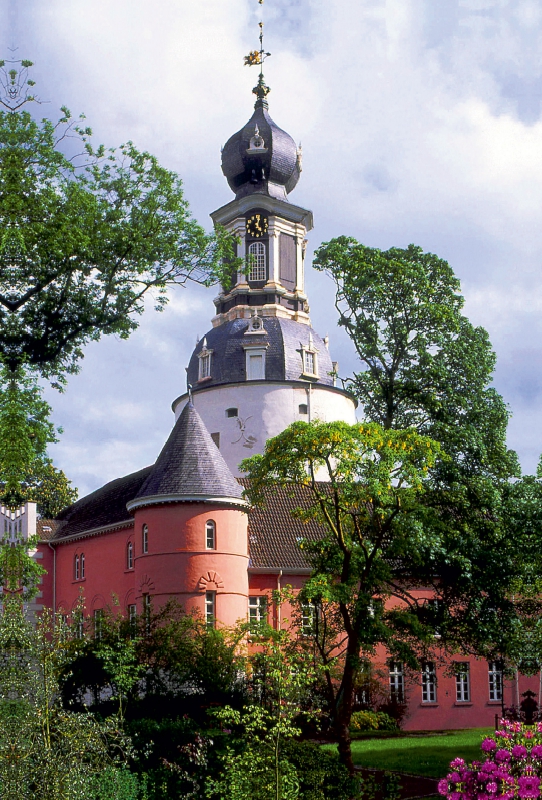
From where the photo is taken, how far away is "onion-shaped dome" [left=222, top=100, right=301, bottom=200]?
187ft

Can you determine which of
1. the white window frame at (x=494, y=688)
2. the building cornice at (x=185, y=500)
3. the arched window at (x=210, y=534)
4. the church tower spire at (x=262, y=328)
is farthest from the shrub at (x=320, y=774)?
the church tower spire at (x=262, y=328)

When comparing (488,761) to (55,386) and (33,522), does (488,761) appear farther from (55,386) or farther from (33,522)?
(33,522)

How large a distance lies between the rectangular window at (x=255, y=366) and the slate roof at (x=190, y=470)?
57.1 feet

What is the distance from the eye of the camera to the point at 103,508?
136 ft

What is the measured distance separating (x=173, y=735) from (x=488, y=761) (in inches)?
394

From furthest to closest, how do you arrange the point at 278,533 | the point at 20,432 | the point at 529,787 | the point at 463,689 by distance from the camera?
the point at 463,689, the point at 278,533, the point at 20,432, the point at 529,787

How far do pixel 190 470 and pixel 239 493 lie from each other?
179 cm

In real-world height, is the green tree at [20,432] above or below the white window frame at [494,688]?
above

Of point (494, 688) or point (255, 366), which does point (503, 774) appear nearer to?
point (494, 688)

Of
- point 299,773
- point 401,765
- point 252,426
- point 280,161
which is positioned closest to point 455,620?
point 401,765

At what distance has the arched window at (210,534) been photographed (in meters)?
32.2

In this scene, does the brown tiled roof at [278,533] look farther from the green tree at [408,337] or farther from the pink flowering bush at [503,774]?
the pink flowering bush at [503,774]

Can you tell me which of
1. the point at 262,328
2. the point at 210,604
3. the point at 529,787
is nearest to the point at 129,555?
the point at 210,604

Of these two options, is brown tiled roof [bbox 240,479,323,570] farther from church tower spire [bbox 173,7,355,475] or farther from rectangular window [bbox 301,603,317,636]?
rectangular window [bbox 301,603,317,636]
